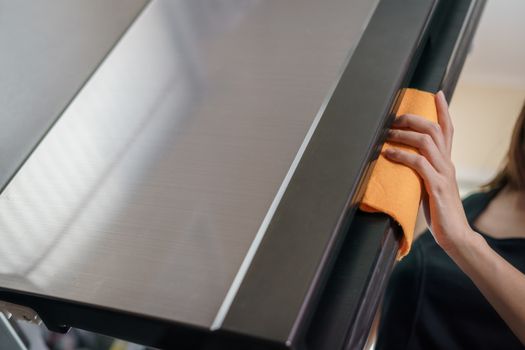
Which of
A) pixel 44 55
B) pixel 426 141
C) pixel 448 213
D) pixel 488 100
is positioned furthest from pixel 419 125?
pixel 488 100

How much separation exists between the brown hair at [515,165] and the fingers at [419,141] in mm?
548

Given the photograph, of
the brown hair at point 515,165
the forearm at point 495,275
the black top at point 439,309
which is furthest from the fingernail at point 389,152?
the brown hair at point 515,165

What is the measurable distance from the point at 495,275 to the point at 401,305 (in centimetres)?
29

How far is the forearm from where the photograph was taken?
0.63 meters

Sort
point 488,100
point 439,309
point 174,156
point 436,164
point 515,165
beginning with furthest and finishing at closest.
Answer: point 488,100 < point 515,165 < point 439,309 < point 436,164 < point 174,156

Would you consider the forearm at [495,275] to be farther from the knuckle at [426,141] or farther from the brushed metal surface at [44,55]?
the brushed metal surface at [44,55]

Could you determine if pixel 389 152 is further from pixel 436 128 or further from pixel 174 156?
pixel 174 156

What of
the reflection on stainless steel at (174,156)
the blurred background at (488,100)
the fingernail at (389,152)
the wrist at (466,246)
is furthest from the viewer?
the blurred background at (488,100)

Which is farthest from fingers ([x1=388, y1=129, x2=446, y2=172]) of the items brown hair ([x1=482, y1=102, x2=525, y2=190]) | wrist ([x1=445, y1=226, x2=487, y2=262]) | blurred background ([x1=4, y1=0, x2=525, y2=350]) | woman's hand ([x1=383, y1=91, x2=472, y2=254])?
blurred background ([x1=4, y1=0, x2=525, y2=350])

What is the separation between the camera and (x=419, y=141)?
0.51m

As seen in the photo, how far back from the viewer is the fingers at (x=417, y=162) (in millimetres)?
478

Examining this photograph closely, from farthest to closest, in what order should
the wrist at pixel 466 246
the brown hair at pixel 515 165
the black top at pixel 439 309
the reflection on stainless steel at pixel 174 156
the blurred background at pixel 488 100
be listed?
the blurred background at pixel 488 100 < the brown hair at pixel 515 165 < the black top at pixel 439 309 < the wrist at pixel 466 246 < the reflection on stainless steel at pixel 174 156

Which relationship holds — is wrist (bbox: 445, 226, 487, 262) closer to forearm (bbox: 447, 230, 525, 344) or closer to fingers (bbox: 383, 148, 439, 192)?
forearm (bbox: 447, 230, 525, 344)

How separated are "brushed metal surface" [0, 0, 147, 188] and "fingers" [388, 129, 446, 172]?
1.04ft
